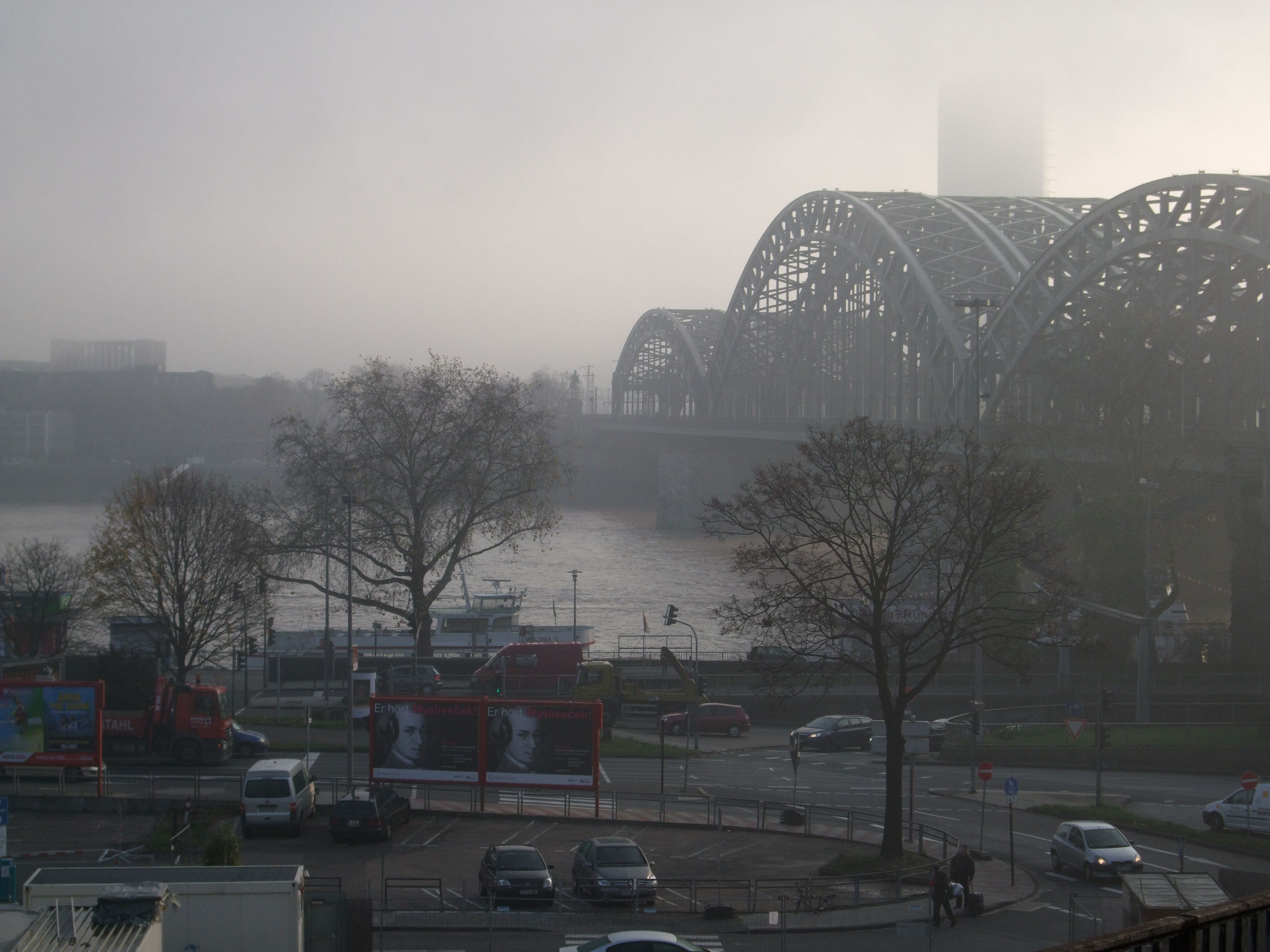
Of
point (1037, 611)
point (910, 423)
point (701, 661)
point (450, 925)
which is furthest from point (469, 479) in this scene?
point (910, 423)

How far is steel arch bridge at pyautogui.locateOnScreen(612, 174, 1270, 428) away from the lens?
48688mm

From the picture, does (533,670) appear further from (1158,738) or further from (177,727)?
(1158,738)

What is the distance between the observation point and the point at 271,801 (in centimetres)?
2064

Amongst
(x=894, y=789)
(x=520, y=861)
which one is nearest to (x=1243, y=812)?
(x=894, y=789)

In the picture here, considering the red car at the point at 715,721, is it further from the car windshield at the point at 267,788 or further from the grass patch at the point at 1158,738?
the car windshield at the point at 267,788

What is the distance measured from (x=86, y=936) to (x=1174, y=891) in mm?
9484

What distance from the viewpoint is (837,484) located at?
22.6 meters

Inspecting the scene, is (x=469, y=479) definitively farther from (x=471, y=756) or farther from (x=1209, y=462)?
(x=1209, y=462)

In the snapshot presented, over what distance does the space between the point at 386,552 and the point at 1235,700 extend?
28.0m

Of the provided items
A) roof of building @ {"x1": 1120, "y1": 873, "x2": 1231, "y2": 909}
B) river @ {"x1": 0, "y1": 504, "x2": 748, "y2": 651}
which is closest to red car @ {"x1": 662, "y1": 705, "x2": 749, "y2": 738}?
river @ {"x1": 0, "y1": 504, "x2": 748, "y2": 651}

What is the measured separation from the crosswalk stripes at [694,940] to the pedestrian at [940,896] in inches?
120

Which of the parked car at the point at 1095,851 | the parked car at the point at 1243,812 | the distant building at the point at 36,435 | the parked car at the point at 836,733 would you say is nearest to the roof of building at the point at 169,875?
the parked car at the point at 1095,851

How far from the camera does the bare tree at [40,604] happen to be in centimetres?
4278

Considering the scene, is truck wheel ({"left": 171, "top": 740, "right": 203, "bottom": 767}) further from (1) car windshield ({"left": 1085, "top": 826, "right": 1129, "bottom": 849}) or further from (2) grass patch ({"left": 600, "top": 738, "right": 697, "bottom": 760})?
(1) car windshield ({"left": 1085, "top": 826, "right": 1129, "bottom": 849})
